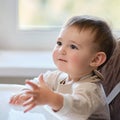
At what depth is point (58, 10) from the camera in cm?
148

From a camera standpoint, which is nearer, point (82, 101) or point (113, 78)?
point (82, 101)

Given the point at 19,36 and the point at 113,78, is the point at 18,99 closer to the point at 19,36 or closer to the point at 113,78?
the point at 113,78

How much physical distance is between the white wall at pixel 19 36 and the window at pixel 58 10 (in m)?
0.03

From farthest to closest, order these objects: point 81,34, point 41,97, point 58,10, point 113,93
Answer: point 58,10 → point 113,93 → point 81,34 → point 41,97

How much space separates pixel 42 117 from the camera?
0.83 metres

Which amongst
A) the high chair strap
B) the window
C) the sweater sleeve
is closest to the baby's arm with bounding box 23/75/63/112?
the sweater sleeve

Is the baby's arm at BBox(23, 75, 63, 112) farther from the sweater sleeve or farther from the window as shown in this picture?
the window

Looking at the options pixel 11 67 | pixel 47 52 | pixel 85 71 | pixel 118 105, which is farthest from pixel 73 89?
pixel 47 52

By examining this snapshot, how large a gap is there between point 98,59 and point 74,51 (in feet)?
0.22

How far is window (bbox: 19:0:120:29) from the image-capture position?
1.47 meters

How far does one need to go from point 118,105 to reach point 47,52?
22.5 inches

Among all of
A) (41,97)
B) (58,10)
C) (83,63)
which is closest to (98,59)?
(83,63)

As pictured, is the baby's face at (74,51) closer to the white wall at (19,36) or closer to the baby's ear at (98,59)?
the baby's ear at (98,59)

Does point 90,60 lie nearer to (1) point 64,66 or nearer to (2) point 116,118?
(1) point 64,66
